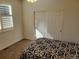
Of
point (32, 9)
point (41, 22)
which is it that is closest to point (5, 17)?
point (32, 9)

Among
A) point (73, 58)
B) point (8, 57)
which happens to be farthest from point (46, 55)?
point (8, 57)

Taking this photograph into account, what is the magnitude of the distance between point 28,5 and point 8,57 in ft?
10.6

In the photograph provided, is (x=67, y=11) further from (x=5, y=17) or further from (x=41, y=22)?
(x=5, y=17)

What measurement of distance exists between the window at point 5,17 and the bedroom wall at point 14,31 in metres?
0.24

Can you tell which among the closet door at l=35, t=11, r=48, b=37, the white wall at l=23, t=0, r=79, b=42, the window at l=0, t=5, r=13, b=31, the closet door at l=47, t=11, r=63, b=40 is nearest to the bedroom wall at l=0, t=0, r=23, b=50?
the window at l=0, t=5, r=13, b=31

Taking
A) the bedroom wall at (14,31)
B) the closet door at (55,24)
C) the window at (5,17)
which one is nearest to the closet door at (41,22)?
the closet door at (55,24)

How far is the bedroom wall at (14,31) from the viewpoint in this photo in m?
4.24

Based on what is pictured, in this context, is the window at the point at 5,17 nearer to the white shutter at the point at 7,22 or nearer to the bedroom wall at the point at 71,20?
the white shutter at the point at 7,22

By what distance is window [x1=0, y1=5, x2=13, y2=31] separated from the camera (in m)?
4.14

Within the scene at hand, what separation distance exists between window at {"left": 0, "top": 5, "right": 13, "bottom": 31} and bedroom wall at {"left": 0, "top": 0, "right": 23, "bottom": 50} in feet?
0.79

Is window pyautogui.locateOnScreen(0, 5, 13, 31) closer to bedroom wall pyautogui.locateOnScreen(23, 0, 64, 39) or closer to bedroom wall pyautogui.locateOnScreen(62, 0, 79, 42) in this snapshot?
bedroom wall pyautogui.locateOnScreen(23, 0, 64, 39)

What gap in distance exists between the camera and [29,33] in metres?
5.58

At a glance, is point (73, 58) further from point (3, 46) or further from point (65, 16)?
point (3, 46)

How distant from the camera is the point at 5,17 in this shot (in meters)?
4.36
